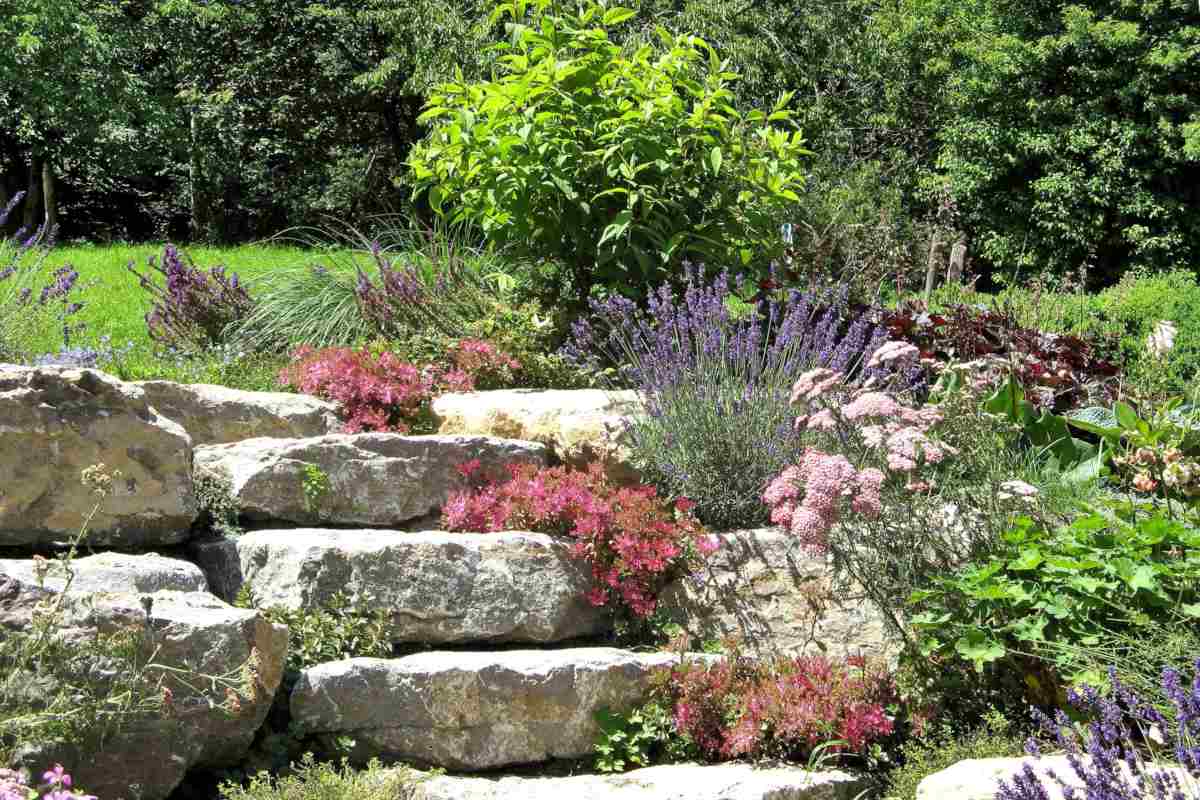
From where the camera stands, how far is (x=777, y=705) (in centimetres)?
340

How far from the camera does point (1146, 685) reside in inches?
115

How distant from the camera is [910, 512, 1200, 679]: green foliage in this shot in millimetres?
3066

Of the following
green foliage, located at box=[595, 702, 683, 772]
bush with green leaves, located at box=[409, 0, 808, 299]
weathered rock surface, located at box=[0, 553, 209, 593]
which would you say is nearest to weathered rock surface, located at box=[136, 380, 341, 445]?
weathered rock surface, located at box=[0, 553, 209, 593]

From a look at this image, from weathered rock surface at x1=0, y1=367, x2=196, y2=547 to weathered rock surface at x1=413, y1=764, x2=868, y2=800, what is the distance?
1.28 m

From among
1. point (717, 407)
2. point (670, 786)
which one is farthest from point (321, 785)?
point (717, 407)

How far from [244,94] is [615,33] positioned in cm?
780

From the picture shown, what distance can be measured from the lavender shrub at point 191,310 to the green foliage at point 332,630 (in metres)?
2.98

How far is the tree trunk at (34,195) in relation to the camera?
56.1 ft

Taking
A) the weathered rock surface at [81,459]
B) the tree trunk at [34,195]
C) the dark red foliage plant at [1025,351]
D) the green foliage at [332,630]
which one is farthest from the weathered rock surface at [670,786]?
the tree trunk at [34,195]

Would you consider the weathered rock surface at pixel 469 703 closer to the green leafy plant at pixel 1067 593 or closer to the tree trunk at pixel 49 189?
the green leafy plant at pixel 1067 593

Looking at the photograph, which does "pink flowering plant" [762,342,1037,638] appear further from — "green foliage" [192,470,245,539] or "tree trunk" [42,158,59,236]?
"tree trunk" [42,158,59,236]

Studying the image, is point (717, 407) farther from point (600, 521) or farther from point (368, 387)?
point (368, 387)

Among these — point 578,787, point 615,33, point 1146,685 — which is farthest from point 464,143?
point 615,33

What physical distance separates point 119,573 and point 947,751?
8.31ft
